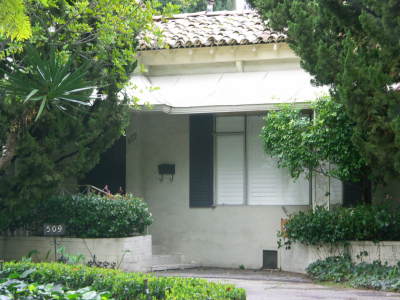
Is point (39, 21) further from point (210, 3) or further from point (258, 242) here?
point (210, 3)

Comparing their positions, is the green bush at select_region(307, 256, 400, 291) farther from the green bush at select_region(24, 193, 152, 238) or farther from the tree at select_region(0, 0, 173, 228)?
the tree at select_region(0, 0, 173, 228)

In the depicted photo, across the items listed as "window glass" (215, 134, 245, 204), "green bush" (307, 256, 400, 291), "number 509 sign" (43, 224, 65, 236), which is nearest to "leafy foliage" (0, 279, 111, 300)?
"green bush" (307, 256, 400, 291)

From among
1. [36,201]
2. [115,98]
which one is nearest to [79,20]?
[115,98]

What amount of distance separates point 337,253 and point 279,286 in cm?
173

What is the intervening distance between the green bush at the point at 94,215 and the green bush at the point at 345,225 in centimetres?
281

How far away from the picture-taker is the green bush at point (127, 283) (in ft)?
27.1

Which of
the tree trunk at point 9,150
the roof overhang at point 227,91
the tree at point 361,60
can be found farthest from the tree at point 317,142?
the tree trunk at point 9,150

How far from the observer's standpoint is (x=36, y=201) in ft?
42.8

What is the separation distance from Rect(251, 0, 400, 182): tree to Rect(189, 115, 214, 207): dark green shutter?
3.63m

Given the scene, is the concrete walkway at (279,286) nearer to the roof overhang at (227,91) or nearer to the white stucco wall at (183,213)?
the white stucco wall at (183,213)

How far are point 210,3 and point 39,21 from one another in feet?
26.6

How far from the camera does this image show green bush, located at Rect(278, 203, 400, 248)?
1317 centimetres

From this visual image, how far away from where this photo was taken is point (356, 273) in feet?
41.5

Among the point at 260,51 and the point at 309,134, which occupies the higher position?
the point at 260,51
